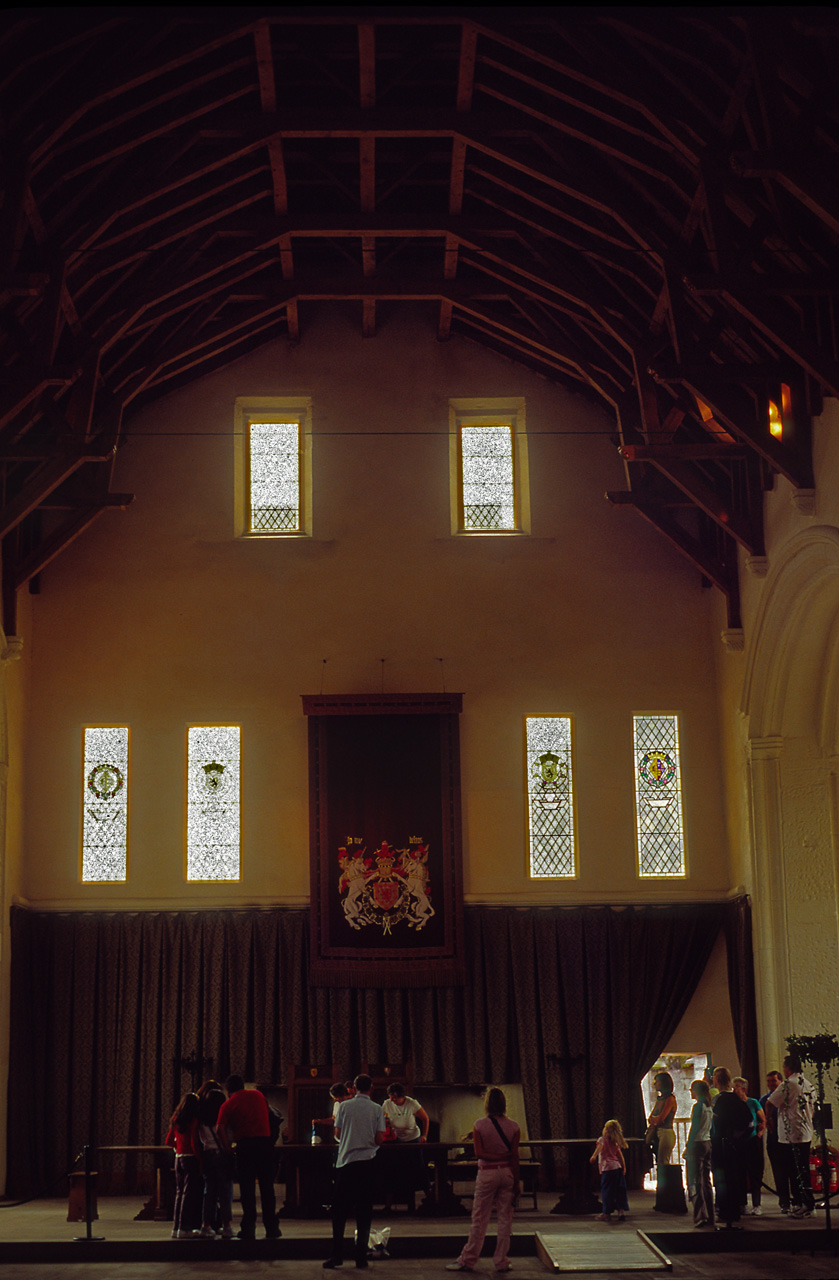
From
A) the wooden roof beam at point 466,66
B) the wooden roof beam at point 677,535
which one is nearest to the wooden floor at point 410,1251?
the wooden roof beam at point 677,535

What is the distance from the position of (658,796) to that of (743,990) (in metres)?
2.09

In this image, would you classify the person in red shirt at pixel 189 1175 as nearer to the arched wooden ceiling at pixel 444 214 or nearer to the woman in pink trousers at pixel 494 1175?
the woman in pink trousers at pixel 494 1175

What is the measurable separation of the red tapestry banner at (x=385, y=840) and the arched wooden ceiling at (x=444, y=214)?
3040 mm

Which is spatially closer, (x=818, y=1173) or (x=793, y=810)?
(x=818, y=1173)

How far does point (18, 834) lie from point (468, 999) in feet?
14.9

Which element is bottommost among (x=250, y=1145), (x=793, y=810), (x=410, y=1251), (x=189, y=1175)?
(x=410, y=1251)

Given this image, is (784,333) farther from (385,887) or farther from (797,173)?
(385,887)

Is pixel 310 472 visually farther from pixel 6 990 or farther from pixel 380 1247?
pixel 380 1247

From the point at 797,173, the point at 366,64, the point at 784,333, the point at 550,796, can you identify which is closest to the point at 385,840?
the point at 550,796

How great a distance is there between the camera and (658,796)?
15.0m

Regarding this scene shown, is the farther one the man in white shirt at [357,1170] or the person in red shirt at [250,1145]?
the person in red shirt at [250,1145]

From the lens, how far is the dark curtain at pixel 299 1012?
1405 cm

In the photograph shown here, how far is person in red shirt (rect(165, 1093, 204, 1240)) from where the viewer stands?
10.4m

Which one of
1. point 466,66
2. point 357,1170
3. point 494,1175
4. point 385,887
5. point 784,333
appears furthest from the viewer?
point 385,887
